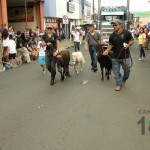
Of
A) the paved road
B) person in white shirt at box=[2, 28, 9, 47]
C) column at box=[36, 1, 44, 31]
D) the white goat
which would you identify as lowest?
the paved road

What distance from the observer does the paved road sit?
18.4 feet

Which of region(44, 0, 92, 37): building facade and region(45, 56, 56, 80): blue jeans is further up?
region(44, 0, 92, 37): building facade

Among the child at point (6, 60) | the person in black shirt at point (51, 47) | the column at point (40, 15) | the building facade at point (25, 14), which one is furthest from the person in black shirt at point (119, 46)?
the column at point (40, 15)

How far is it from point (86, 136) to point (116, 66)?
425 cm

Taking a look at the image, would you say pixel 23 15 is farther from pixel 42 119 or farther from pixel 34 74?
pixel 42 119

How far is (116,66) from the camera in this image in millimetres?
9797

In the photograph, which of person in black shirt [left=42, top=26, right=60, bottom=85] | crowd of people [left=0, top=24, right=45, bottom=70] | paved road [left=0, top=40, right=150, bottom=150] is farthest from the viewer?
crowd of people [left=0, top=24, right=45, bottom=70]

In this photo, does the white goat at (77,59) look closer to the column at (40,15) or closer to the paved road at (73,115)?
the paved road at (73,115)

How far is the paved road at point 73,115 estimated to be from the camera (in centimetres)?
559

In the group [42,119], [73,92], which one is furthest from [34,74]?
[42,119]

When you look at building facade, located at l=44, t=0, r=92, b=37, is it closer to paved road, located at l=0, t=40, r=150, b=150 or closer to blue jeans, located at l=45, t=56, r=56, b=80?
blue jeans, located at l=45, t=56, r=56, b=80

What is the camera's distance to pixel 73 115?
7.23m

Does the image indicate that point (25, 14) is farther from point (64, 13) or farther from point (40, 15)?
point (64, 13)

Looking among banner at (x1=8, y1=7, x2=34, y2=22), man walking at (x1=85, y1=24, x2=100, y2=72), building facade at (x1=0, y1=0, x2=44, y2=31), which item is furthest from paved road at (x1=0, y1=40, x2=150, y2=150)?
banner at (x1=8, y1=7, x2=34, y2=22)
